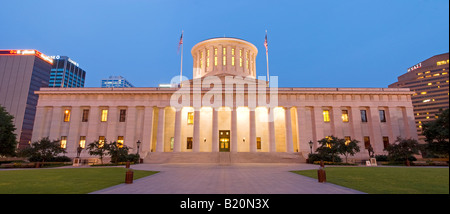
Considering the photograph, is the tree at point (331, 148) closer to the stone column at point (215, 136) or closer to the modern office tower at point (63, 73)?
the stone column at point (215, 136)

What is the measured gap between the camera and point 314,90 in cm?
4291

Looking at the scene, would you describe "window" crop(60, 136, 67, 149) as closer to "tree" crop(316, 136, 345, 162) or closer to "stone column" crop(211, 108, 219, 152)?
"stone column" crop(211, 108, 219, 152)

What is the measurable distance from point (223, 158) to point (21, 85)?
147142mm

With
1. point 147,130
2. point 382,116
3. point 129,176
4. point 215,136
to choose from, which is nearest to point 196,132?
point 215,136

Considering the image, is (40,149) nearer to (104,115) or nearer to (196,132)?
(104,115)

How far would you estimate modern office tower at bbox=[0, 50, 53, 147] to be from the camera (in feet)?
393

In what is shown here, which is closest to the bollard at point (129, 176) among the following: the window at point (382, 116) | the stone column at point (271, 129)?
the stone column at point (271, 129)

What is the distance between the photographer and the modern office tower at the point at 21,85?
119938 millimetres

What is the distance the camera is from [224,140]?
45.4m
